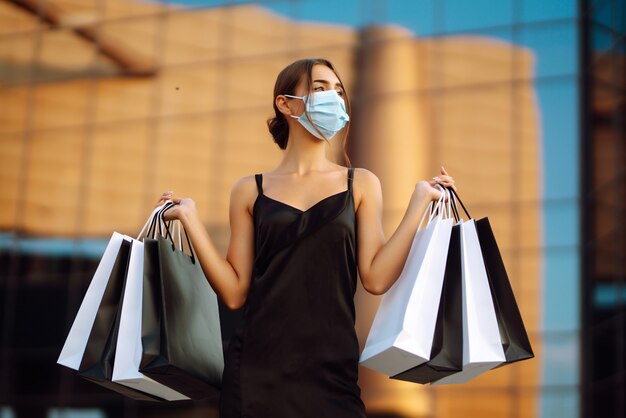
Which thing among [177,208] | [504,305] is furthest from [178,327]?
[504,305]

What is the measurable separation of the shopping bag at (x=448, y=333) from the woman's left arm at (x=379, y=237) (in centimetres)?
16

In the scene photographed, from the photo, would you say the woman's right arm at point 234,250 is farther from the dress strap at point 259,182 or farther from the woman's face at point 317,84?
the woman's face at point 317,84

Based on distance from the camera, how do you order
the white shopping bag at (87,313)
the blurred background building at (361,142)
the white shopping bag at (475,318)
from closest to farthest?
1. the white shopping bag at (475,318)
2. the white shopping bag at (87,313)
3. the blurred background building at (361,142)

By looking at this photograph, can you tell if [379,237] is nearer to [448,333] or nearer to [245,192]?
[448,333]

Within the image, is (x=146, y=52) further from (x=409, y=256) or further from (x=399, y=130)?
(x=409, y=256)

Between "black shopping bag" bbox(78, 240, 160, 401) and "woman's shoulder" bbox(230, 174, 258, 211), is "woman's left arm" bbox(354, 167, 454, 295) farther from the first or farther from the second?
"black shopping bag" bbox(78, 240, 160, 401)

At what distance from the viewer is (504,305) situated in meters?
3.87

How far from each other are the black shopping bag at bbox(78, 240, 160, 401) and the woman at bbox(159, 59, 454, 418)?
289mm

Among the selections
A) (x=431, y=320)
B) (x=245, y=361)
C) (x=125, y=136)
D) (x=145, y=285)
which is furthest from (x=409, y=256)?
(x=125, y=136)

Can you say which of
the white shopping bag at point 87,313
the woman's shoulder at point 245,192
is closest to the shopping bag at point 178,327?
the white shopping bag at point 87,313

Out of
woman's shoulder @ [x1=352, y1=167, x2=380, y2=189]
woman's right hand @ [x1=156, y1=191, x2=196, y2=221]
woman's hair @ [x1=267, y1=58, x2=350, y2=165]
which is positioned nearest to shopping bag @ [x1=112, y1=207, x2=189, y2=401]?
woman's right hand @ [x1=156, y1=191, x2=196, y2=221]

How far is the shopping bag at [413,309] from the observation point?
3723 millimetres

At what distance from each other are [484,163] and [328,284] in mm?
18563

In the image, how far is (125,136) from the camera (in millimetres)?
25719
